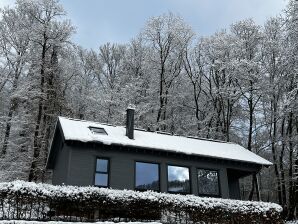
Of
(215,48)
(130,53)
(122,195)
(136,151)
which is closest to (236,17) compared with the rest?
(215,48)

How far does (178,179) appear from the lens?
63.4 ft

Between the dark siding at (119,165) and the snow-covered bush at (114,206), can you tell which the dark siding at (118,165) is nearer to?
the dark siding at (119,165)

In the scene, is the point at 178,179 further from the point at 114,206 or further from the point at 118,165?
the point at 114,206

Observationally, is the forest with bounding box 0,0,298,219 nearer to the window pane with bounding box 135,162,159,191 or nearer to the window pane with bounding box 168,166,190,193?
the window pane with bounding box 168,166,190,193

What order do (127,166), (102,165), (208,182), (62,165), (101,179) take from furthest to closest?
1. (208,182)
2. (62,165)
3. (127,166)
4. (102,165)
5. (101,179)

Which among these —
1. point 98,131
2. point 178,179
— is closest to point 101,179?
point 98,131

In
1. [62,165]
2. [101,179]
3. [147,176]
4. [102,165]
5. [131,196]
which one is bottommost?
[131,196]

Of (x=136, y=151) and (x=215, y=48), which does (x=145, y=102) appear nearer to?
(x=215, y=48)

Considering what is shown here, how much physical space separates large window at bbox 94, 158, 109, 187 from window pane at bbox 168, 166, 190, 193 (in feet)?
10.8

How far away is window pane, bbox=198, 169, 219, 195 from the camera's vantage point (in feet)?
64.6

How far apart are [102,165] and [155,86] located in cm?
1704

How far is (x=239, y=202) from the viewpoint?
1678 cm

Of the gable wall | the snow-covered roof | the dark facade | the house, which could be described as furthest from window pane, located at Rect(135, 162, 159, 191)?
the gable wall

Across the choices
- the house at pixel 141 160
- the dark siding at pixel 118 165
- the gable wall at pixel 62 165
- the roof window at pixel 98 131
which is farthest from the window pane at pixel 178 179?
the gable wall at pixel 62 165
